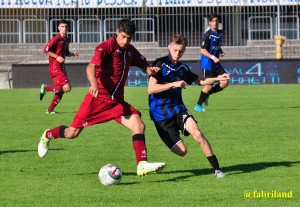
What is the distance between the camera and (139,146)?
380 inches

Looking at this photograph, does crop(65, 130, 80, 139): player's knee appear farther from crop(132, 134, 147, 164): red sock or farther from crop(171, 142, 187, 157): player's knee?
crop(171, 142, 187, 157): player's knee

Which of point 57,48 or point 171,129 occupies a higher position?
point 57,48

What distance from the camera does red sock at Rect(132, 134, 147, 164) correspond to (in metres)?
9.56

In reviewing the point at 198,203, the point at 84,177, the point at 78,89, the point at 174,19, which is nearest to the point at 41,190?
the point at 84,177

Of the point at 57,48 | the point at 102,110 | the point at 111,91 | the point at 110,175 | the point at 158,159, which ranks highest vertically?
the point at 57,48

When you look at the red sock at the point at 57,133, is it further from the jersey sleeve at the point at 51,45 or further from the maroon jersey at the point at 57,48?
the maroon jersey at the point at 57,48

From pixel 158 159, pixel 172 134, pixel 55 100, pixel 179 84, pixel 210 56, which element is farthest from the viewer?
pixel 55 100

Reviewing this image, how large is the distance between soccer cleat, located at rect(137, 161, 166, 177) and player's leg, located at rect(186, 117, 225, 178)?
2.21ft

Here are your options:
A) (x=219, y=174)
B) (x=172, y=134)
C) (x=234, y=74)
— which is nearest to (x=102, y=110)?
(x=172, y=134)

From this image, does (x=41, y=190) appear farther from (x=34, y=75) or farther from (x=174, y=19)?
(x=174, y=19)

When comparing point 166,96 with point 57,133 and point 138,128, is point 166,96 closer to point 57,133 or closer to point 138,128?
point 138,128

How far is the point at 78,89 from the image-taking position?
102ft

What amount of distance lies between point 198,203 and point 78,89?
23241 millimetres

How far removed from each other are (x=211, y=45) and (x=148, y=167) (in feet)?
35.6
